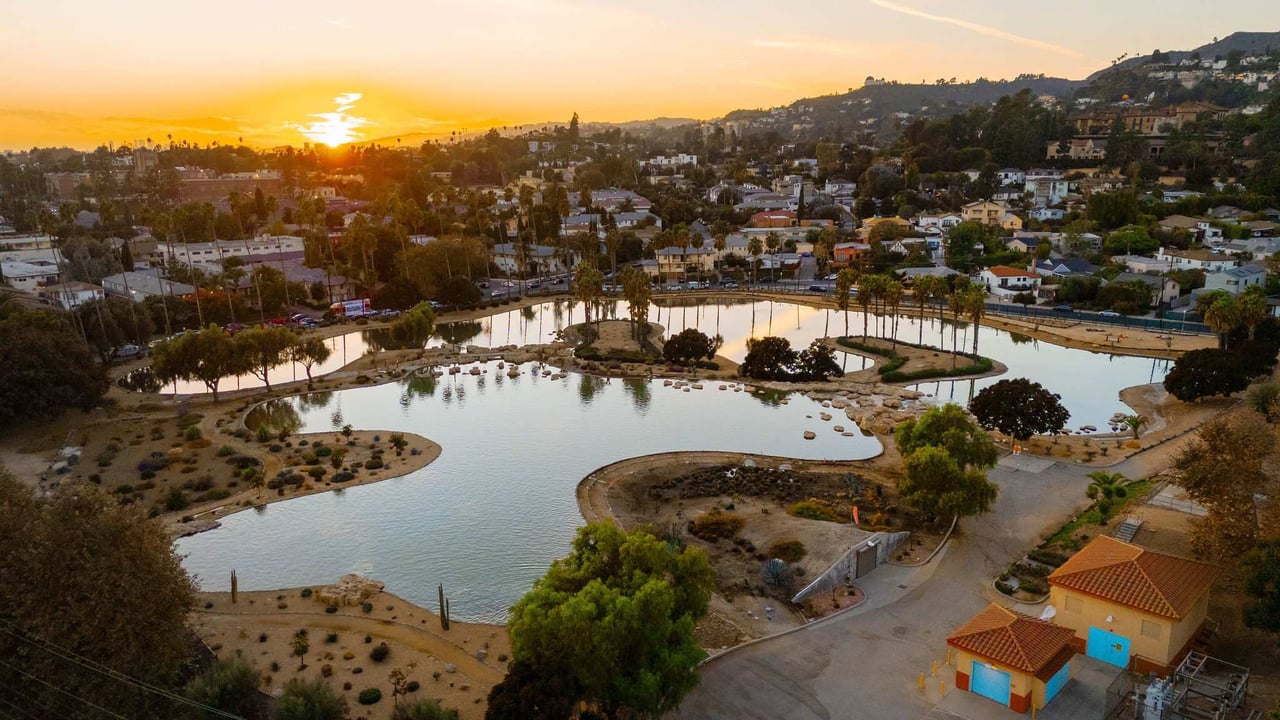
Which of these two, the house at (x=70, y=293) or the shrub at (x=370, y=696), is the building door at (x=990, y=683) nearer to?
the shrub at (x=370, y=696)

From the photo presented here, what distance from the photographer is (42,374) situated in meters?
38.2

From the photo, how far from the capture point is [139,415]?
42.5 meters

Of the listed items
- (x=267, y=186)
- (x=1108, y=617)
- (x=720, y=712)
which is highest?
(x=267, y=186)

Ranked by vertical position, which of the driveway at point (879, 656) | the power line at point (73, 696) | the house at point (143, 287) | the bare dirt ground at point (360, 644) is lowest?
the bare dirt ground at point (360, 644)

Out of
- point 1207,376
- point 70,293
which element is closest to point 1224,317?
point 1207,376

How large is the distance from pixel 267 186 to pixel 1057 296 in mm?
134075

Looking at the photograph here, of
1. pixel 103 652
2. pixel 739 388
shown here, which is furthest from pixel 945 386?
pixel 103 652

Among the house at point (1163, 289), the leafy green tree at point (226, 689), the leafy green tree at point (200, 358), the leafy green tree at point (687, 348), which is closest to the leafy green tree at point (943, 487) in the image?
the leafy green tree at point (226, 689)

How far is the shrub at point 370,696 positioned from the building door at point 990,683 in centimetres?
1405

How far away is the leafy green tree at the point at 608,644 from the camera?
640 inches

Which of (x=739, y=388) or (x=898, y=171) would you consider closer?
(x=739, y=388)

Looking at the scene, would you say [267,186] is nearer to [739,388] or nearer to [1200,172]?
[739,388]

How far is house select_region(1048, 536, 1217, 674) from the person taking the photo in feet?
61.9

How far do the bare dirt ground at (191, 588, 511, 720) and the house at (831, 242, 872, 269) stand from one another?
233 ft
